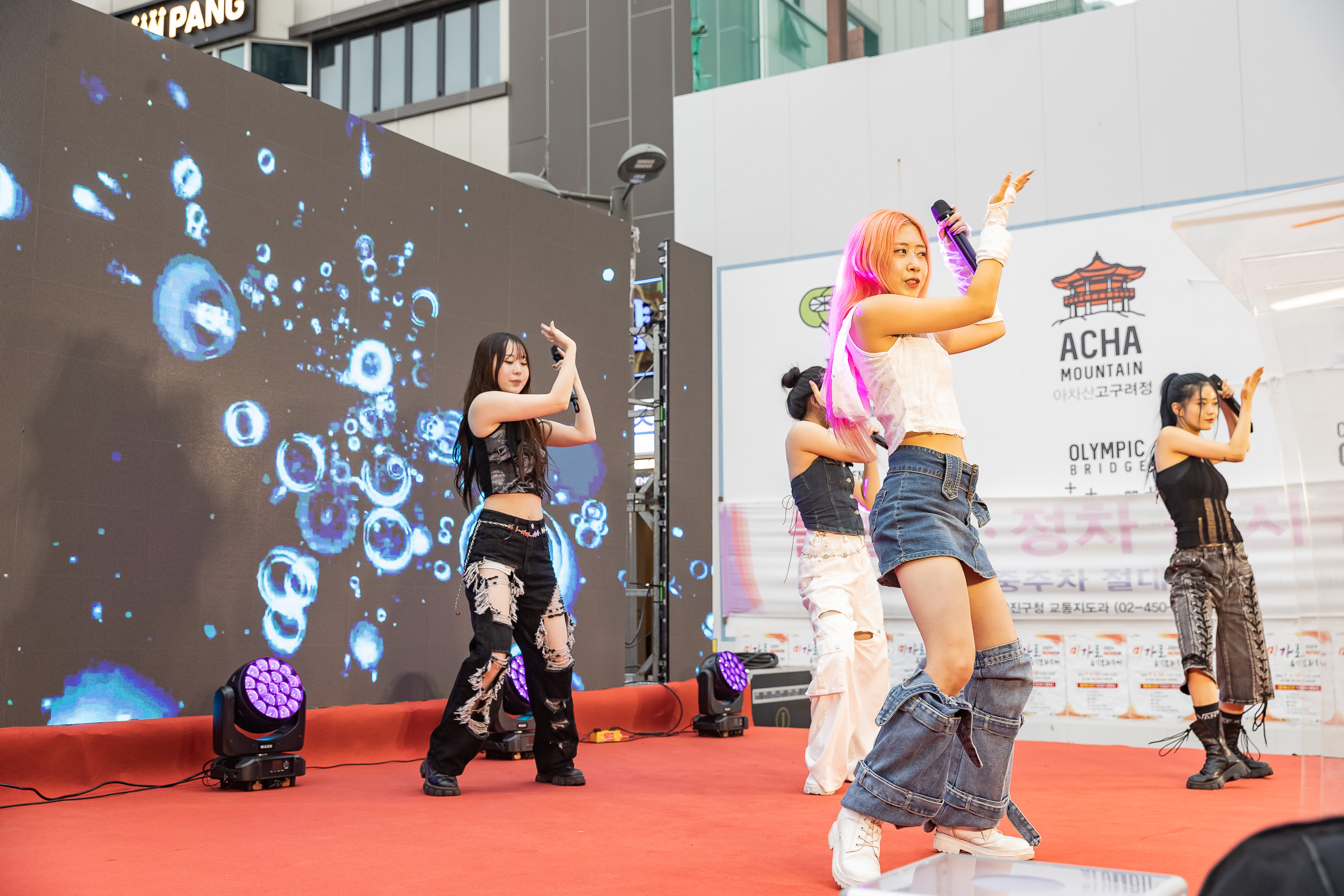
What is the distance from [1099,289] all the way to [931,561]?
4721 mm

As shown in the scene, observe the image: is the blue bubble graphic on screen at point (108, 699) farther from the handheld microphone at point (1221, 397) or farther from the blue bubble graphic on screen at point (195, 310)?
the handheld microphone at point (1221, 397)

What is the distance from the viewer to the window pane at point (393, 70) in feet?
34.3

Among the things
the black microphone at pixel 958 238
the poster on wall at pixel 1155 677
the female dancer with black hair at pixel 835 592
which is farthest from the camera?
the poster on wall at pixel 1155 677

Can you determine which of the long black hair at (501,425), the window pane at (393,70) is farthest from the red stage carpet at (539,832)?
the window pane at (393,70)

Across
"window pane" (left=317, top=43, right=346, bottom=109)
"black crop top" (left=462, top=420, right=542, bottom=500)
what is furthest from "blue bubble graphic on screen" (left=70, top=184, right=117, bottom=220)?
"window pane" (left=317, top=43, right=346, bottom=109)

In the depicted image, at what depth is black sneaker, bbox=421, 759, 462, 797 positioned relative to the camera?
3.53 m

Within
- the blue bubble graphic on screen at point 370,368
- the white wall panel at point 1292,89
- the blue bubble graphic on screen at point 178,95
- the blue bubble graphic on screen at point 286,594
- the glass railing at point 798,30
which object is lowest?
the blue bubble graphic on screen at point 286,594

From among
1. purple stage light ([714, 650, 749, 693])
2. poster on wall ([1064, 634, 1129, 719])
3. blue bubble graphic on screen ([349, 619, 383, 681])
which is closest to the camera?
blue bubble graphic on screen ([349, 619, 383, 681])

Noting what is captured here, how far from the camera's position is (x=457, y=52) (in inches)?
398

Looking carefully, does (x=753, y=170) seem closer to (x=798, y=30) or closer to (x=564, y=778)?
(x=798, y=30)

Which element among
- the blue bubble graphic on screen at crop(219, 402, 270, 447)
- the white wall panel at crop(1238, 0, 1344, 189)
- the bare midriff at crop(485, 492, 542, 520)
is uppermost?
the white wall panel at crop(1238, 0, 1344, 189)

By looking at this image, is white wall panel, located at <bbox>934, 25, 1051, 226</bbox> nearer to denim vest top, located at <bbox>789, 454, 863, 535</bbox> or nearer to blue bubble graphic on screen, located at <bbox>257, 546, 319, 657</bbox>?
denim vest top, located at <bbox>789, 454, 863, 535</bbox>

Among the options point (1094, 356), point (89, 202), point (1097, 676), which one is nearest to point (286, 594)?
point (89, 202)

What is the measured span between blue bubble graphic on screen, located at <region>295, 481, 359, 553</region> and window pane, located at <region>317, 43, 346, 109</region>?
7.26 metres
